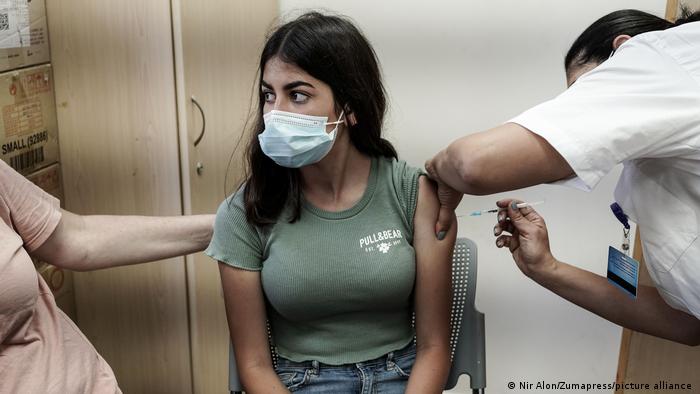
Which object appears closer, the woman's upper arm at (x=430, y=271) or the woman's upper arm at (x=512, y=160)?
the woman's upper arm at (x=512, y=160)

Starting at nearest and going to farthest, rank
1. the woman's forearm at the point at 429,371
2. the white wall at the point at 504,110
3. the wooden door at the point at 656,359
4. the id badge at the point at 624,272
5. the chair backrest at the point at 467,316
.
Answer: the id badge at the point at 624,272 < the woman's forearm at the point at 429,371 < the chair backrest at the point at 467,316 < the wooden door at the point at 656,359 < the white wall at the point at 504,110

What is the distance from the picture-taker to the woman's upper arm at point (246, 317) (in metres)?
1.54

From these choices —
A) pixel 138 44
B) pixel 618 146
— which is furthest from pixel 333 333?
pixel 138 44

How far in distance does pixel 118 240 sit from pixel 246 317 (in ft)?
1.24

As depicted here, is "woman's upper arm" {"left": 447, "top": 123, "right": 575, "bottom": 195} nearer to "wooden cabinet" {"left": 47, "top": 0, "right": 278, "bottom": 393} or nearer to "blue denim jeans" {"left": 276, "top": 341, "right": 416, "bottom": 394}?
"blue denim jeans" {"left": 276, "top": 341, "right": 416, "bottom": 394}

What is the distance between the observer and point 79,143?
2.37 m

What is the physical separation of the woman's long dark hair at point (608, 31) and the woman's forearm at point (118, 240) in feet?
3.09

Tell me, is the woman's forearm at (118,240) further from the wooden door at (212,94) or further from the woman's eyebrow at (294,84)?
the wooden door at (212,94)

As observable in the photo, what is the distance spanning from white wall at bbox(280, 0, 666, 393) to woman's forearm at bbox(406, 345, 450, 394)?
99 centimetres

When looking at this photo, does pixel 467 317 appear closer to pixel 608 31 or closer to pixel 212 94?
pixel 608 31

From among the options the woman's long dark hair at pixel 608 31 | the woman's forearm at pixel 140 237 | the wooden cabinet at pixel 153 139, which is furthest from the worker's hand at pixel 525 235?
the wooden cabinet at pixel 153 139

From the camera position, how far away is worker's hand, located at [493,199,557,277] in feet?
5.20

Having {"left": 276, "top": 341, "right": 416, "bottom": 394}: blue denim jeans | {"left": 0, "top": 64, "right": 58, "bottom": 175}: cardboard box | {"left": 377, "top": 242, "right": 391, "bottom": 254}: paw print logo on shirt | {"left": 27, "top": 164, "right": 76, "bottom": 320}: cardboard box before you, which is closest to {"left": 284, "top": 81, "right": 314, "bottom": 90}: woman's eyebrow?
{"left": 377, "top": 242, "right": 391, "bottom": 254}: paw print logo on shirt

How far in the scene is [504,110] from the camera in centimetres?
243
